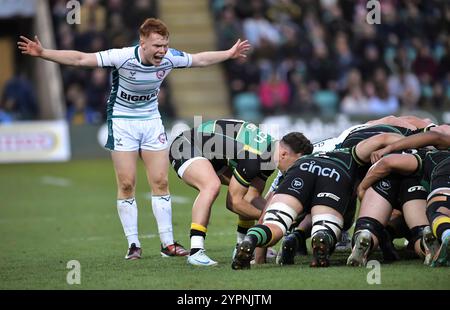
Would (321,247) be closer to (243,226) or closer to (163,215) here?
(243,226)

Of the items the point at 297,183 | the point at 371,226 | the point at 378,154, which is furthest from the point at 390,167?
the point at 297,183

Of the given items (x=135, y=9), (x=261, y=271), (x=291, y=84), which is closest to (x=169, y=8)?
(x=135, y=9)

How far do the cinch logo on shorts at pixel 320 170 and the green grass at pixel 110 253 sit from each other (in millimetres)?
739

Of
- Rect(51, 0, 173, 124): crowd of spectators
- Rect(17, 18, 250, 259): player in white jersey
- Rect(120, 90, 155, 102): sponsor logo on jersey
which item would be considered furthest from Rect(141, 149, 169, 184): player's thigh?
Rect(51, 0, 173, 124): crowd of spectators

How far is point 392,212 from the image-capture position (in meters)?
8.78

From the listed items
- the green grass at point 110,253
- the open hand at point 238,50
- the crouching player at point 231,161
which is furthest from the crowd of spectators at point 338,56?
the crouching player at point 231,161

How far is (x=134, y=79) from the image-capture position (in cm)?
948

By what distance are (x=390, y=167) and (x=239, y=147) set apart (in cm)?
154

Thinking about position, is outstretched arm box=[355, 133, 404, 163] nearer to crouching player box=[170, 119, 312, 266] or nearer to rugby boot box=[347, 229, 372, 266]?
crouching player box=[170, 119, 312, 266]

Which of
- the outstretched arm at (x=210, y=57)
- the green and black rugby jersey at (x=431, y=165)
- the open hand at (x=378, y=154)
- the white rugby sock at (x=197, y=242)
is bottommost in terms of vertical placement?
the white rugby sock at (x=197, y=242)

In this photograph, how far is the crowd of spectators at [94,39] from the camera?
75.0 ft

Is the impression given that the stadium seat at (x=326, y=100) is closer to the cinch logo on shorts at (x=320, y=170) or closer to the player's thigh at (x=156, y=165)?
the player's thigh at (x=156, y=165)

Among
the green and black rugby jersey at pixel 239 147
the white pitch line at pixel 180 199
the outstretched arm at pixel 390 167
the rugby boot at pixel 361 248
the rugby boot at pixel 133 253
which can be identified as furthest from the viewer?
the white pitch line at pixel 180 199

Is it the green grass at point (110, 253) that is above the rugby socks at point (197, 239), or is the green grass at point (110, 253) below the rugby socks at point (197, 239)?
below
